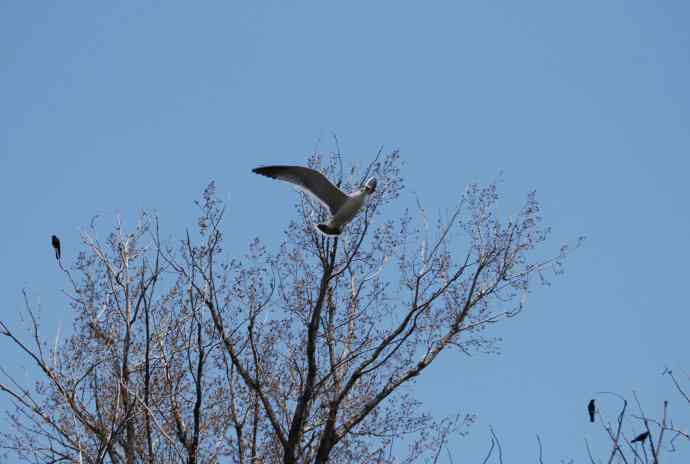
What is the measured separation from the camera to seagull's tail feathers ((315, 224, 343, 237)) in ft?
34.1

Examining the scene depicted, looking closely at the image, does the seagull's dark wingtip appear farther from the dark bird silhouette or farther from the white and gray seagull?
the dark bird silhouette

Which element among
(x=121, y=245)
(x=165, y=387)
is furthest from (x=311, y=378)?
(x=121, y=245)

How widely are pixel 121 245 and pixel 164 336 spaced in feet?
3.09

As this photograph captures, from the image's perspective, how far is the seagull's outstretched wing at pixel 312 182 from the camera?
10.5 metres

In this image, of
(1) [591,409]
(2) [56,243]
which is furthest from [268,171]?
(1) [591,409]

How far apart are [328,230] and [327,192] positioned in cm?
47

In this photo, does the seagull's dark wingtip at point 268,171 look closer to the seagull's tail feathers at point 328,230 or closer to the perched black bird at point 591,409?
the seagull's tail feathers at point 328,230

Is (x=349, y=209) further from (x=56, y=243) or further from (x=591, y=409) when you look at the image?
(x=591, y=409)

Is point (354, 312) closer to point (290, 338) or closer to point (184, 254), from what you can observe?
point (290, 338)

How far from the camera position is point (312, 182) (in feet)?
35.1

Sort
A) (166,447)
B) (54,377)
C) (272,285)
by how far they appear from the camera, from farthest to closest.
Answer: (272,285), (166,447), (54,377)

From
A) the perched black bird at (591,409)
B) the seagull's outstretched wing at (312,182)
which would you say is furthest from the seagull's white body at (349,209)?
the perched black bird at (591,409)

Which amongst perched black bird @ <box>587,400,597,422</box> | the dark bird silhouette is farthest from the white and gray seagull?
perched black bird @ <box>587,400,597,422</box>

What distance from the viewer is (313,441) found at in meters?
10.2
